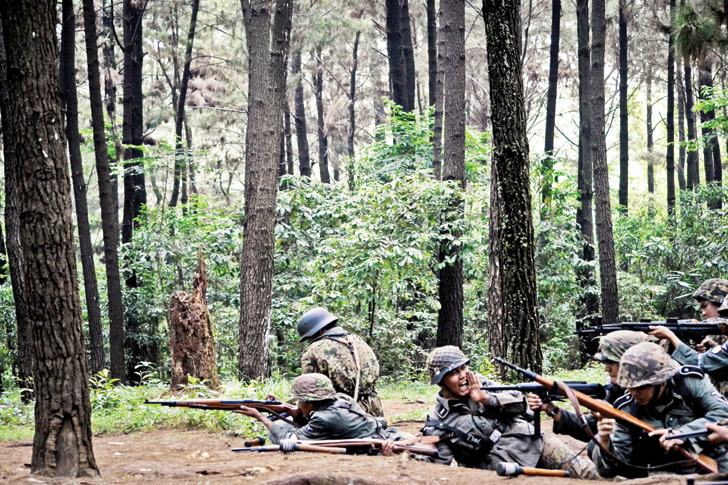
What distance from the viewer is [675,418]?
526 centimetres

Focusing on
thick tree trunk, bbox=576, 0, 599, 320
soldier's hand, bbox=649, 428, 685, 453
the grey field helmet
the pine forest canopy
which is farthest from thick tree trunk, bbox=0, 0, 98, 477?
thick tree trunk, bbox=576, 0, 599, 320

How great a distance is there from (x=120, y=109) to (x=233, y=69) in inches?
371

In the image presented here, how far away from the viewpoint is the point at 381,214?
16047 millimetres

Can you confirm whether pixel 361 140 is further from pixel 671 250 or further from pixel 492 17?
pixel 492 17

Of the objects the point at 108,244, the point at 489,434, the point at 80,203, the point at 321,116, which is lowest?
the point at 489,434

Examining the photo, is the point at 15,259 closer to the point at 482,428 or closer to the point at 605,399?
the point at 482,428

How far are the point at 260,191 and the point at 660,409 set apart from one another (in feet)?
29.3

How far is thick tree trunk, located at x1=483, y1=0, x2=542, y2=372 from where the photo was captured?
27.8ft

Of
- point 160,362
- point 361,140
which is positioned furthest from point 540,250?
point 361,140

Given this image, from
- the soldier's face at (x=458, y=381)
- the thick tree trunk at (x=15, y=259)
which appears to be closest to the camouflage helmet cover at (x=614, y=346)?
the soldier's face at (x=458, y=381)

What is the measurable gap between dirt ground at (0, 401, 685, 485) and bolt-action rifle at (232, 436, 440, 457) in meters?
0.08

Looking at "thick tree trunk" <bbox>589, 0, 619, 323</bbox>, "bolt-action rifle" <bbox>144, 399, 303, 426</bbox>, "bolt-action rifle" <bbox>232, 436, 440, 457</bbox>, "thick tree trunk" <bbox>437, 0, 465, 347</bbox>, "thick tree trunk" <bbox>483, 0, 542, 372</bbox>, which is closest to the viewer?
"bolt-action rifle" <bbox>232, 436, 440, 457</bbox>

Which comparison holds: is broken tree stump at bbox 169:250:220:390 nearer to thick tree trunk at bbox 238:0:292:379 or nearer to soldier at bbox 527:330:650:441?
thick tree trunk at bbox 238:0:292:379

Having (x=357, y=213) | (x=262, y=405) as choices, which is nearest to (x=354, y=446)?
(x=262, y=405)
